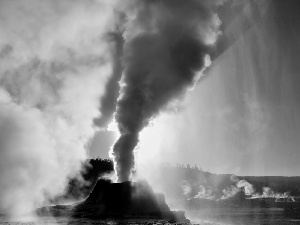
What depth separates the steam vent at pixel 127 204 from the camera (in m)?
50.0

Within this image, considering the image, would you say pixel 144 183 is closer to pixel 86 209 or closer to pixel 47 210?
pixel 86 209

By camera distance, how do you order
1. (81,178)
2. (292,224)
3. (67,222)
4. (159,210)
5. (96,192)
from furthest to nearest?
(81,178)
(292,224)
(96,192)
(159,210)
(67,222)

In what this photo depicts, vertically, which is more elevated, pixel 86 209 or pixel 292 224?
pixel 86 209

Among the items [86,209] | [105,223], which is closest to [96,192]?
[86,209]

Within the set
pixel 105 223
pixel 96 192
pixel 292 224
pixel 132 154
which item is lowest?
pixel 292 224

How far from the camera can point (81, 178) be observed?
19750 cm

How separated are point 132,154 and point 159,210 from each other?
1156 centimetres

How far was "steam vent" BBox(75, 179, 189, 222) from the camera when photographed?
164 feet

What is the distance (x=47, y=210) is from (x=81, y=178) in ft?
453

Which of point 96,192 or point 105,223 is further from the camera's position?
point 96,192

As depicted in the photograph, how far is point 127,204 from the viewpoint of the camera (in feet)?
169

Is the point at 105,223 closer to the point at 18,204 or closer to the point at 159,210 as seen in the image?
the point at 159,210

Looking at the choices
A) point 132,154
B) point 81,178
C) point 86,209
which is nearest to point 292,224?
point 132,154

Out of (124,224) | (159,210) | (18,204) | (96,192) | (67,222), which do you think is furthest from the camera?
(18,204)
